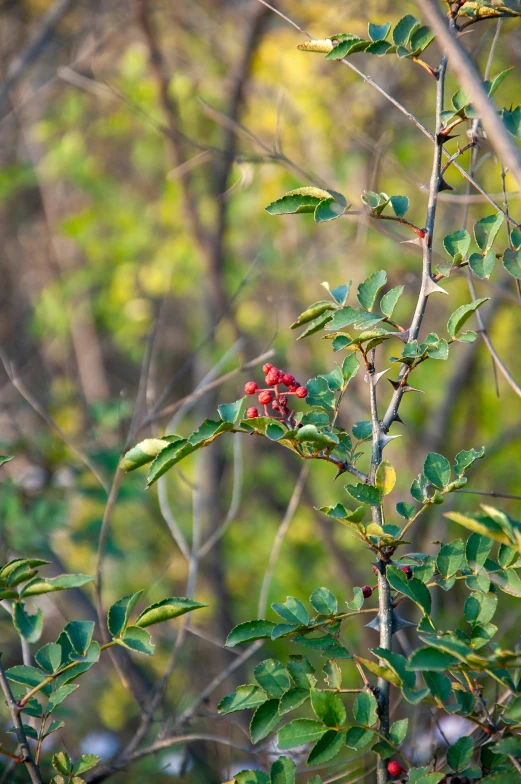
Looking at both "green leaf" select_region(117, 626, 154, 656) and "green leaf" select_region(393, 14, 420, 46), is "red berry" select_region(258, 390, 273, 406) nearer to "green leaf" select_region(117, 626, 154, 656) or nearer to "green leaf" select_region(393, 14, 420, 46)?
"green leaf" select_region(117, 626, 154, 656)

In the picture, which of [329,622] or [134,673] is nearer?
[329,622]

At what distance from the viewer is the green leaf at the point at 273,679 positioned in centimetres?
89

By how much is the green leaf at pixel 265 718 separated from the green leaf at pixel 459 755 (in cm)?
20

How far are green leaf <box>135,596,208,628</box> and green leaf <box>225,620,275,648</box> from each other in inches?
2.4

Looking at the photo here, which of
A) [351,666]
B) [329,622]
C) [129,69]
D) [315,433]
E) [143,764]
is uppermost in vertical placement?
[129,69]

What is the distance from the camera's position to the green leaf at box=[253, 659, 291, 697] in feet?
2.91

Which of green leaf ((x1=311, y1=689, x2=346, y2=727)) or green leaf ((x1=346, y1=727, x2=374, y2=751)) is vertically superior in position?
green leaf ((x1=311, y1=689, x2=346, y2=727))

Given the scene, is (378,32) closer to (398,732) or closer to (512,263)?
(512,263)

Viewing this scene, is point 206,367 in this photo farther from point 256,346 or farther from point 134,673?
point 134,673

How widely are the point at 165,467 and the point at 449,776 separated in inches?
19.0

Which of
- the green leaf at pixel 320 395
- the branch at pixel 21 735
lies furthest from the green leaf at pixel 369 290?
the branch at pixel 21 735

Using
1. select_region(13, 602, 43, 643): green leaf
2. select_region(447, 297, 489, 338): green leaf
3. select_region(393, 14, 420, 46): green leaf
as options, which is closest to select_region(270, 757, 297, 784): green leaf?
select_region(13, 602, 43, 643): green leaf

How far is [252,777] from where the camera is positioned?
2.82 feet

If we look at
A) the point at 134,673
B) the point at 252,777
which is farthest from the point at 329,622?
the point at 134,673
